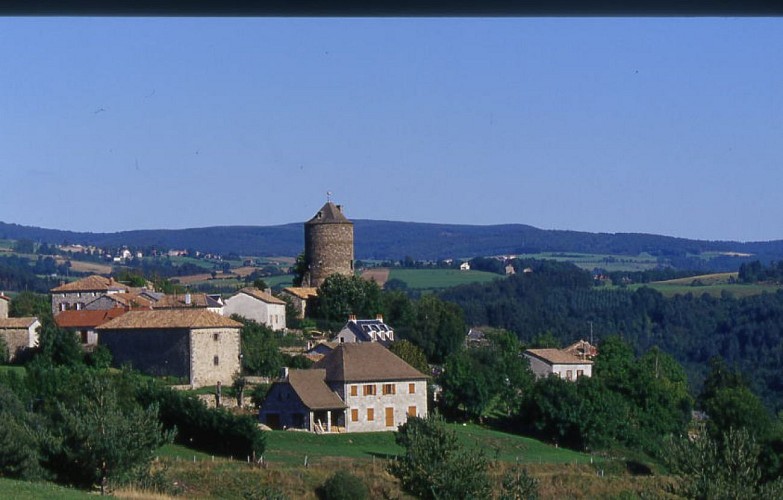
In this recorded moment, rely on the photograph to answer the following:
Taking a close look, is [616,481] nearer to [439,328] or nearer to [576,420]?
[576,420]

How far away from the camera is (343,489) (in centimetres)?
2705

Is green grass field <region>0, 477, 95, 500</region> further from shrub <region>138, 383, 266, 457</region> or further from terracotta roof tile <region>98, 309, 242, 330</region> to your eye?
terracotta roof tile <region>98, 309, 242, 330</region>

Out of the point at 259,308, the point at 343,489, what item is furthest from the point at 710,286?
the point at 343,489

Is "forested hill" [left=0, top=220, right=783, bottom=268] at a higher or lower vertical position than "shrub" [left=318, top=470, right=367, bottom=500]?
higher

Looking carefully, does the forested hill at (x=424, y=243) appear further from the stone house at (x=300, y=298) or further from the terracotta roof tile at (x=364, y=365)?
the terracotta roof tile at (x=364, y=365)

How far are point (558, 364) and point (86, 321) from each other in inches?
729

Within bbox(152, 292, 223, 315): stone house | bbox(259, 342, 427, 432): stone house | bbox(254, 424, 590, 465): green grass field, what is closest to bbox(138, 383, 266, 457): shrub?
bbox(254, 424, 590, 465): green grass field

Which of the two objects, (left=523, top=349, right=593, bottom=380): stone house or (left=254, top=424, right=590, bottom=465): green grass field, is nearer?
(left=254, top=424, right=590, bottom=465): green grass field

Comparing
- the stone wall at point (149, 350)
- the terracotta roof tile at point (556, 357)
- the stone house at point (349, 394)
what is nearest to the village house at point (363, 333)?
the stone house at point (349, 394)

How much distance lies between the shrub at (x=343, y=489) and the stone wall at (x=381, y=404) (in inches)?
410

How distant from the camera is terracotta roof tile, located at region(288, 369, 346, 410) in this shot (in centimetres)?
3647

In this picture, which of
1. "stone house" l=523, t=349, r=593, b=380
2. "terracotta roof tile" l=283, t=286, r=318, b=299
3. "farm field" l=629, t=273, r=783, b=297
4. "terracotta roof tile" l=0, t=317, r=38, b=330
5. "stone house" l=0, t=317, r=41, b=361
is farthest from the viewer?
"farm field" l=629, t=273, r=783, b=297

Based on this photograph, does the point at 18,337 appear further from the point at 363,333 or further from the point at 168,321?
the point at 363,333

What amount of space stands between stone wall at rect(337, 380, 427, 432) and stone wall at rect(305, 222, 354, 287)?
17718 millimetres
